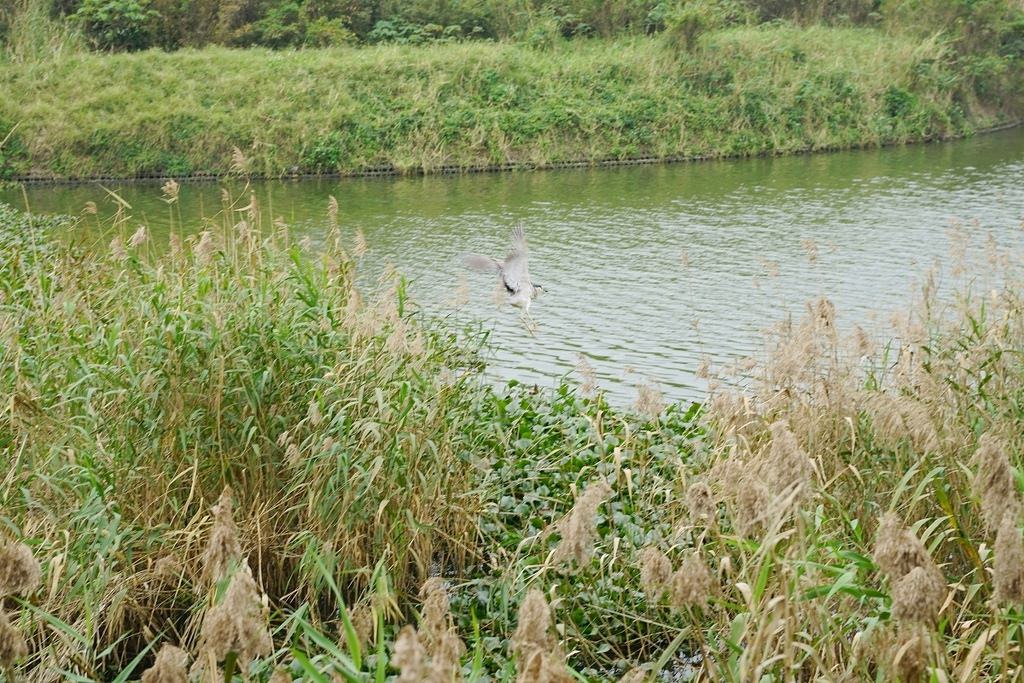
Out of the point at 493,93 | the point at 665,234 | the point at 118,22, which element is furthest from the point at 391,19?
the point at 665,234

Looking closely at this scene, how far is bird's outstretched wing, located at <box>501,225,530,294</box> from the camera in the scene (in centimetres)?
582

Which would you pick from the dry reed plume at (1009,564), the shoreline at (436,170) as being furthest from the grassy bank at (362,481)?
the shoreline at (436,170)

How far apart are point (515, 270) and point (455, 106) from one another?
1725 cm

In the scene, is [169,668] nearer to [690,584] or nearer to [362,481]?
[690,584]

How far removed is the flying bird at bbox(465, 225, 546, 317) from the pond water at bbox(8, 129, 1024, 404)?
0.27 meters

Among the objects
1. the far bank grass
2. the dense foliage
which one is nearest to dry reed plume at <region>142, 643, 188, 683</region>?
the far bank grass

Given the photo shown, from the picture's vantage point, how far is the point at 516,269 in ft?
19.2

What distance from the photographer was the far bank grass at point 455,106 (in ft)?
70.1

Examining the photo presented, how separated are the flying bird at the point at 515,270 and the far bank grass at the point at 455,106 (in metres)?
15.8

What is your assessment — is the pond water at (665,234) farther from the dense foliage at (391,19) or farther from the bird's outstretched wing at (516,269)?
the dense foliage at (391,19)

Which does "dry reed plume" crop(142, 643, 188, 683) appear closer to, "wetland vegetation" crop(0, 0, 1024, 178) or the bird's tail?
the bird's tail

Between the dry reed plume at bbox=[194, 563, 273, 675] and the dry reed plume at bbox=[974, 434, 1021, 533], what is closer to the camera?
the dry reed plume at bbox=[194, 563, 273, 675]

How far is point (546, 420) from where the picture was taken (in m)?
5.67

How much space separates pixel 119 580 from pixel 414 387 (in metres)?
1.24
